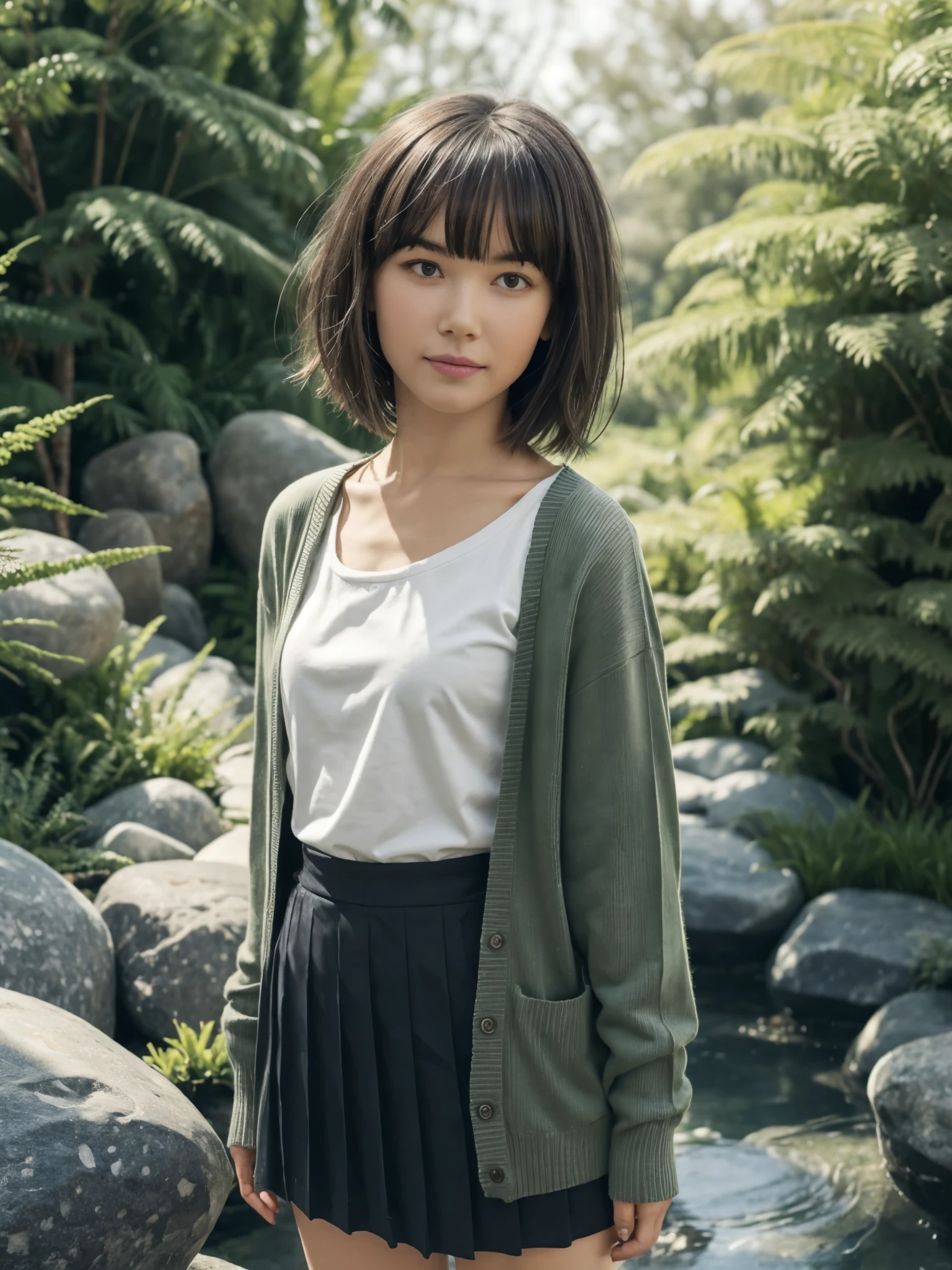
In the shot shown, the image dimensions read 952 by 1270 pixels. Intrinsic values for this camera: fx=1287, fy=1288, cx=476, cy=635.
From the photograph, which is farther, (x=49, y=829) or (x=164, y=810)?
(x=164, y=810)

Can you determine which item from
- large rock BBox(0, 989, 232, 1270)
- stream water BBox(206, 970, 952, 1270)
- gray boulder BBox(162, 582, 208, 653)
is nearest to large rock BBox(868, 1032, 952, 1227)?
stream water BBox(206, 970, 952, 1270)

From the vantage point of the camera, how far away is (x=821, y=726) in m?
5.91

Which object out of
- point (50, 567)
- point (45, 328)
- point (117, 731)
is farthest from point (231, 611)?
point (50, 567)

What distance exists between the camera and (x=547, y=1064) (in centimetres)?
137

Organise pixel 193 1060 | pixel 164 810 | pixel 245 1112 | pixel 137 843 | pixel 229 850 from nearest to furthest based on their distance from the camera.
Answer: pixel 245 1112 → pixel 193 1060 → pixel 137 843 → pixel 229 850 → pixel 164 810

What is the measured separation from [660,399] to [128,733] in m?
15.4

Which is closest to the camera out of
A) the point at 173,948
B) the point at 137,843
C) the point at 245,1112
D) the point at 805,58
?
the point at 245,1112

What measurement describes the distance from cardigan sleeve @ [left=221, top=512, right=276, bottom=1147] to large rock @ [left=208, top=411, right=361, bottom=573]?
19.0 feet

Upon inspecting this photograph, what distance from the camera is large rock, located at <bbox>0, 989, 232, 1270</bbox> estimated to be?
1.92m

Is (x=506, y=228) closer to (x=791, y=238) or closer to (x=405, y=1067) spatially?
(x=405, y=1067)

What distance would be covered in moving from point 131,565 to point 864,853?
3.83 m

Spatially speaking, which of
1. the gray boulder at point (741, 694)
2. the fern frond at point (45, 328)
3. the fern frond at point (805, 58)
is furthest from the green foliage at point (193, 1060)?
the fern frond at point (805, 58)

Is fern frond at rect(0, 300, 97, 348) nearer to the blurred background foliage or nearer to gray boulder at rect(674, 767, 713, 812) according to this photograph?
the blurred background foliage

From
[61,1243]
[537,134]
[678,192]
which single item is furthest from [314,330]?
[678,192]
